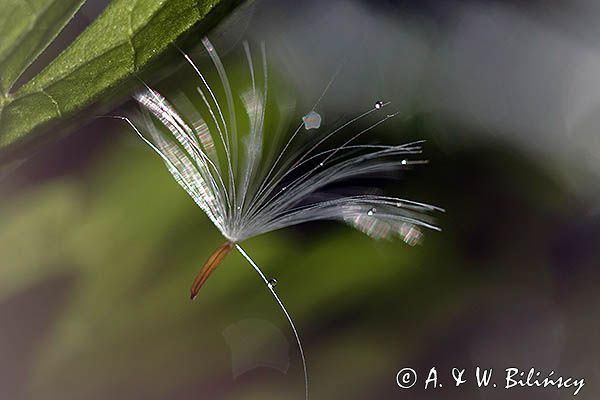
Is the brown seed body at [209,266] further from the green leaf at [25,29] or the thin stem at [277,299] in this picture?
the green leaf at [25,29]

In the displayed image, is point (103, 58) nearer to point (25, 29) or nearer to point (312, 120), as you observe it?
point (25, 29)

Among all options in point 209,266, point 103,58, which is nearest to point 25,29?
point 103,58

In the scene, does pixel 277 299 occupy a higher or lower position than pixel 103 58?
lower

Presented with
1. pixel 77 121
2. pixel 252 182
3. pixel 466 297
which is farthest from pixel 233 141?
pixel 466 297

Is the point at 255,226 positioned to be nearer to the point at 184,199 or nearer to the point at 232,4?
the point at 184,199

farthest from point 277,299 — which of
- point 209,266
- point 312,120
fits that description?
point 312,120

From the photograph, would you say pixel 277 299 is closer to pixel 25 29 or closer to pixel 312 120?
pixel 312 120

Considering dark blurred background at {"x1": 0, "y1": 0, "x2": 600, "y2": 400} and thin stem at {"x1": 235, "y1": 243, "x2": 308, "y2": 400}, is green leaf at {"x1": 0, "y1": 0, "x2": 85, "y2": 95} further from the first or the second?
thin stem at {"x1": 235, "y1": 243, "x2": 308, "y2": 400}
